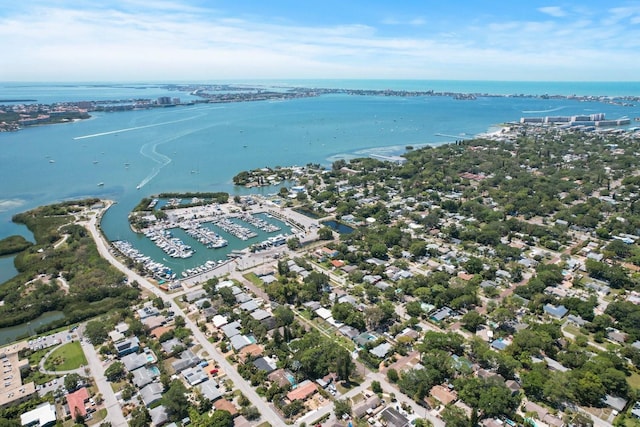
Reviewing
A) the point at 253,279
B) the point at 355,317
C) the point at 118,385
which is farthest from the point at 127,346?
the point at 355,317

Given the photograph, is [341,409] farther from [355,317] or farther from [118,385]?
[118,385]

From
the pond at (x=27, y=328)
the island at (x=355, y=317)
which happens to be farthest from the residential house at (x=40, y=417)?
the pond at (x=27, y=328)

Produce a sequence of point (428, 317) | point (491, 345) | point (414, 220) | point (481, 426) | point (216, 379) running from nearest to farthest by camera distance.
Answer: point (481, 426) → point (216, 379) → point (491, 345) → point (428, 317) → point (414, 220)

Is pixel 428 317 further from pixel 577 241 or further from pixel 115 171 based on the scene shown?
pixel 115 171

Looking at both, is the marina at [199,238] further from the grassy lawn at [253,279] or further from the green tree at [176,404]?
the green tree at [176,404]

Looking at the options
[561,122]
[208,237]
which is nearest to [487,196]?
[208,237]

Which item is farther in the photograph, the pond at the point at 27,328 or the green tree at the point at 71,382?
the pond at the point at 27,328
